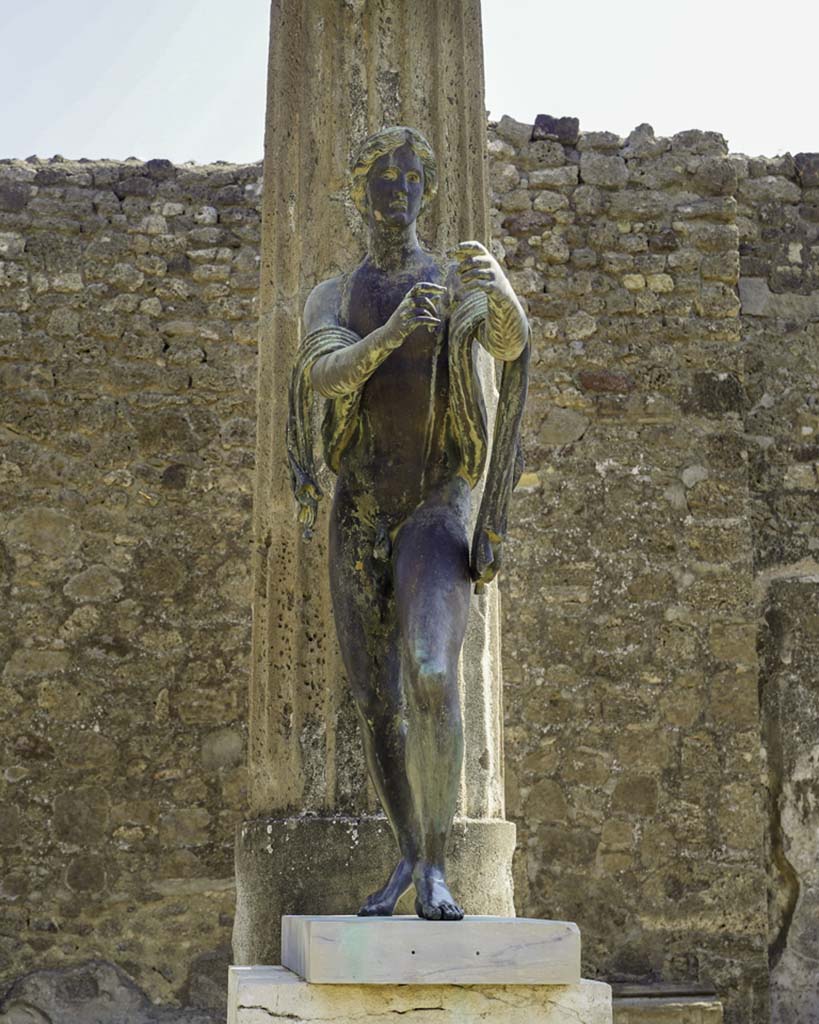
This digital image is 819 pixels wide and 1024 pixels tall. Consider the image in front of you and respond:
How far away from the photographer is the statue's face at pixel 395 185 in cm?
347

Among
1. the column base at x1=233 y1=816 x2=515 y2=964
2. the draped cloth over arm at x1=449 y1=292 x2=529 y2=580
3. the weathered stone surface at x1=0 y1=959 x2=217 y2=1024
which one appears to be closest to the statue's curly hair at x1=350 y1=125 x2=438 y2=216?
the draped cloth over arm at x1=449 y1=292 x2=529 y2=580

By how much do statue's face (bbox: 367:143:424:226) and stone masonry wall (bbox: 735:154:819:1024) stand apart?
4.35m

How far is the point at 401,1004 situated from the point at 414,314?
1.40 m

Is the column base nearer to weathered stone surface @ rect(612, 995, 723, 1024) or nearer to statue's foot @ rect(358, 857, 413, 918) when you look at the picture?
statue's foot @ rect(358, 857, 413, 918)

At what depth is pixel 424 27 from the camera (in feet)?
14.3

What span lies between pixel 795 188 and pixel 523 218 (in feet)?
5.05

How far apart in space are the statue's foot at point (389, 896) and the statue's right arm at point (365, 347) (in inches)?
42.0

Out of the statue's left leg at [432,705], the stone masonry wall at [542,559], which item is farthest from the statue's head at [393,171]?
the stone masonry wall at [542,559]

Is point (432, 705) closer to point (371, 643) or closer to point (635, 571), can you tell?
point (371, 643)

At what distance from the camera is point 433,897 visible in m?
2.93

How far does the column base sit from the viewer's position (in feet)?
12.1

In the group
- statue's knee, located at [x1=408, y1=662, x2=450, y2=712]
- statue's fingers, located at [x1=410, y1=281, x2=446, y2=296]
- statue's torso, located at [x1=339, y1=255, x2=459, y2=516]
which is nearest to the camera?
statue's knee, located at [x1=408, y1=662, x2=450, y2=712]

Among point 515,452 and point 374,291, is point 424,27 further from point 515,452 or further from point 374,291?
point 515,452

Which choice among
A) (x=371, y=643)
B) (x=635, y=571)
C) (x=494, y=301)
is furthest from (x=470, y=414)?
(x=635, y=571)
